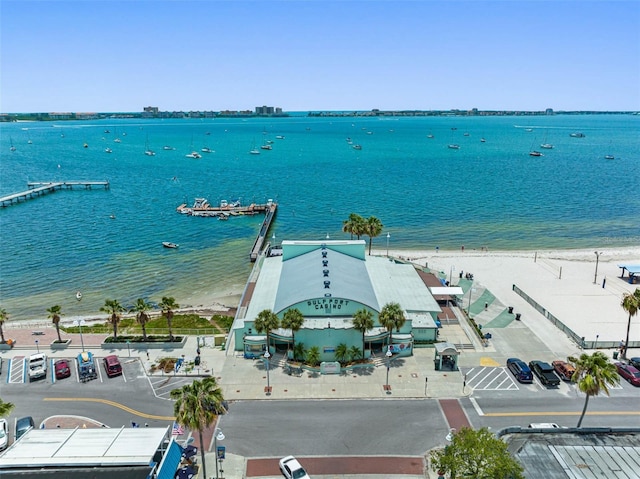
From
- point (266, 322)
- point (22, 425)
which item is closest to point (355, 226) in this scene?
point (266, 322)

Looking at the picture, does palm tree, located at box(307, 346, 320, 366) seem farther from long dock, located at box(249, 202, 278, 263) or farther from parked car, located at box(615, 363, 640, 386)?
long dock, located at box(249, 202, 278, 263)

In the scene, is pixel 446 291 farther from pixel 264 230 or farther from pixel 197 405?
pixel 264 230

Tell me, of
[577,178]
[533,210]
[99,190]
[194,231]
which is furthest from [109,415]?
[577,178]

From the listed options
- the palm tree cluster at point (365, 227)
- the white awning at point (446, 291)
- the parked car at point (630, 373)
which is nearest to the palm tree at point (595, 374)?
the parked car at point (630, 373)

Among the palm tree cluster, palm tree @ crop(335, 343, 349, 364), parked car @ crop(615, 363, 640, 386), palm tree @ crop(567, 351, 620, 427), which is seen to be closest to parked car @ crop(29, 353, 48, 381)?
palm tree @ crop(335, 343, 349, 364)

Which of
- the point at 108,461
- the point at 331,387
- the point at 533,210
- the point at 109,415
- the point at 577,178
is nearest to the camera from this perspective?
the point at 108,461

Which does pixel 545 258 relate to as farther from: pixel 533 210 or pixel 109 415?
pixel 109 415

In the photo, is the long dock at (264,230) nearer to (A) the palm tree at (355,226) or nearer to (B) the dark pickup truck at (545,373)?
(A) the palm tree at (355,226)
